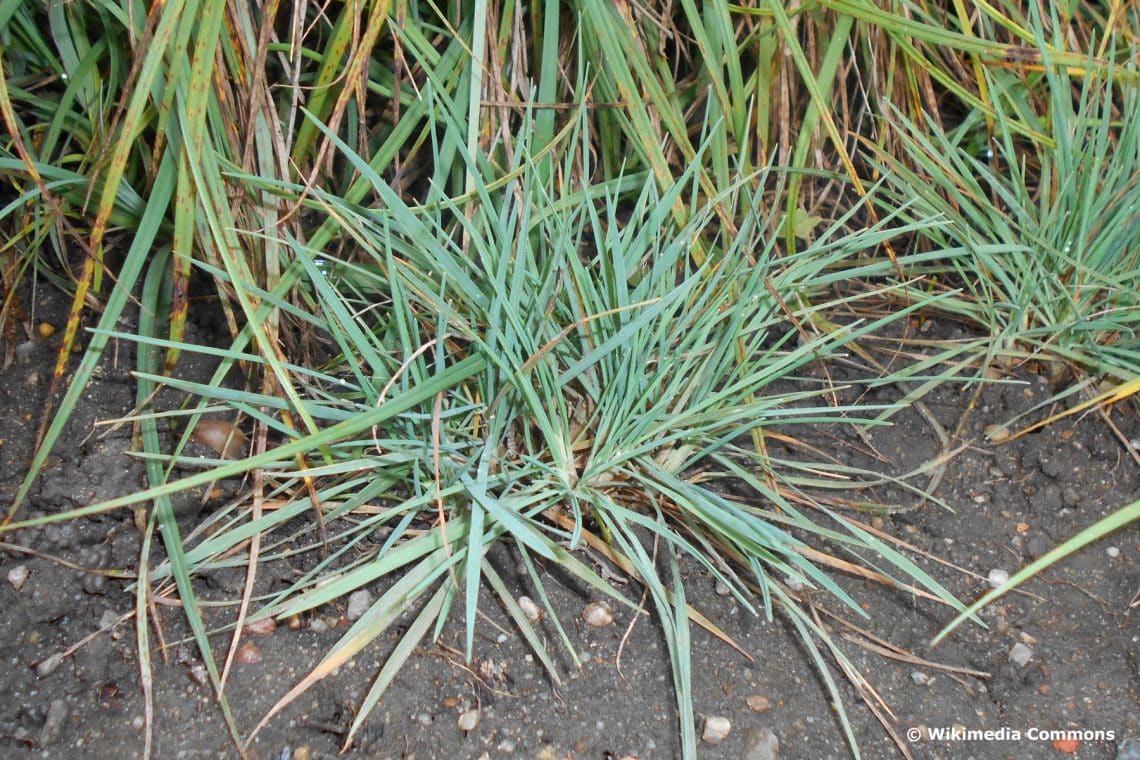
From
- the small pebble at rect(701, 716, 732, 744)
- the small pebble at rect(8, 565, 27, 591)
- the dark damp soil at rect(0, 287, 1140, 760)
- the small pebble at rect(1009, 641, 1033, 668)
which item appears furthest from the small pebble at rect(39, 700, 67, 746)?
the small pebble at rect(1009, 641, 1033, 668)

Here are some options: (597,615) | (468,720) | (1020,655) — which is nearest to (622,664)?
(597,615)

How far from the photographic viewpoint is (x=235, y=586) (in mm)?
1039

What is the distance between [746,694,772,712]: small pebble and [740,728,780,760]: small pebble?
0.08ft

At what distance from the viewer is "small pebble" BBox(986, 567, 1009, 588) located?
1.08 meters

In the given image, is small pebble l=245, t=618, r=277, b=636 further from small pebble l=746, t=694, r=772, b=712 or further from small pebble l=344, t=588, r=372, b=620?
small pebble l=746, t=694, r=772, b=712

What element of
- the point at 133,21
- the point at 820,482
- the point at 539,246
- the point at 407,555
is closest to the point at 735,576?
the point at 820,482

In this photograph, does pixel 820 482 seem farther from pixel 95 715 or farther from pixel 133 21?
pixel 133 21

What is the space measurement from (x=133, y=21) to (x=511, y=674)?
2.53 ft

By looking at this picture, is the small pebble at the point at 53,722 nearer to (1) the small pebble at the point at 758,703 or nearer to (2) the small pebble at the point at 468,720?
(2) the small pebble at the point at 468,720

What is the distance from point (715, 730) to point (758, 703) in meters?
0.06

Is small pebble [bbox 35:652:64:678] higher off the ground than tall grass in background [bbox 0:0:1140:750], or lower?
lower

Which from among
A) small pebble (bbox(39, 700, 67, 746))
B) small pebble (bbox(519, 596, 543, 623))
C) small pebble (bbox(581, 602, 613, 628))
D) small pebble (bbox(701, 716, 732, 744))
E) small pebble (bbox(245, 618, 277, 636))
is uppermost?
small pebble (bbox(39, 700, 67, 746))

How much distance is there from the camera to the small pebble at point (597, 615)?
1.03 m

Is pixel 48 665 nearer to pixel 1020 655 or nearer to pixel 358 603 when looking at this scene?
pixel 358 603
